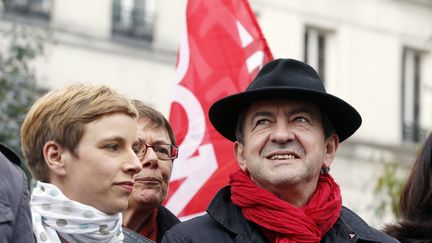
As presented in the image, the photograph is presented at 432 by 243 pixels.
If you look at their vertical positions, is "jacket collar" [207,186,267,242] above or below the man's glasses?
below

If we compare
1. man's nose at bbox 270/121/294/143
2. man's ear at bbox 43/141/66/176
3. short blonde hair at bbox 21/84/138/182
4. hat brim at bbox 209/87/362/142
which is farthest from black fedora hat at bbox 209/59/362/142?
man's ear at bbox 43/141/66/176

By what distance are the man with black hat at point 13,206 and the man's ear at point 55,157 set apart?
1.84ft

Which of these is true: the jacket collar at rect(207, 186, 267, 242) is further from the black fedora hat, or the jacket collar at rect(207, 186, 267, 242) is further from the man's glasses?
Answer: the man's glasses

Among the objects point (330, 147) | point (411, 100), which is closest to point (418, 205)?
point (330, 147)

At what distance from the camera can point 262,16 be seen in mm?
24453

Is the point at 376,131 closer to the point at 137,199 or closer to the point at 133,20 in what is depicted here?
the point at 133,20

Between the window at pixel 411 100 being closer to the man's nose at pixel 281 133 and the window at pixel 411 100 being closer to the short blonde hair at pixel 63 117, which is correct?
the man's nose at pixel 281 133

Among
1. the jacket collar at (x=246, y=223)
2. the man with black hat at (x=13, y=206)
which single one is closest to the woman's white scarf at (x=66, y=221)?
the man with black hat at (x=13, y=206)

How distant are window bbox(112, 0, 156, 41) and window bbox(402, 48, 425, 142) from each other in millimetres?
6637

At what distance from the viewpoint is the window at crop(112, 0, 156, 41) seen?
22.3 meters

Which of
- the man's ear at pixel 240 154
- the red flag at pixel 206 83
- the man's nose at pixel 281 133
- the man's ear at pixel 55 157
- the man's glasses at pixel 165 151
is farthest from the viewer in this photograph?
the red flag at pixel 206 83

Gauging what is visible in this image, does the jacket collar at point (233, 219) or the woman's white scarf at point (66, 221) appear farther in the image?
the jacket collar at point (233, 219)

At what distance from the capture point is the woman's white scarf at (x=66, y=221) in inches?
178

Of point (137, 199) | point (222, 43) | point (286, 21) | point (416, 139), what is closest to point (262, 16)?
point (286, 21)
